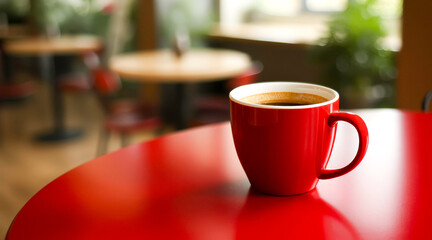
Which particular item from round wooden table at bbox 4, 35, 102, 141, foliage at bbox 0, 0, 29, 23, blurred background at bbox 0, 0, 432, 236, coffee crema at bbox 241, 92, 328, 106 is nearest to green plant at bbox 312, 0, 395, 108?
blurred background at bbox 0, 0, 432, 236

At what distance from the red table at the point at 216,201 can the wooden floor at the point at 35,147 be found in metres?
2.00

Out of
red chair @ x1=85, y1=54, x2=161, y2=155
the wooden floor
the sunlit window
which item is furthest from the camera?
the sunlit window

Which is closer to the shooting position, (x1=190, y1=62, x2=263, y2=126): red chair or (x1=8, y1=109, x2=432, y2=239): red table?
(x1=8, y1=109, x2=432, y2=239): red table

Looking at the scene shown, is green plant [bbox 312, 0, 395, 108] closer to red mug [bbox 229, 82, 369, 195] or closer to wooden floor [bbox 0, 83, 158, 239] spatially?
wooden floor [bbox 0, 83, 158, 239]

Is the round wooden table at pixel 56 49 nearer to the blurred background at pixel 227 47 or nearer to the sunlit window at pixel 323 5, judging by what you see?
the blurred background at pixel 227 47

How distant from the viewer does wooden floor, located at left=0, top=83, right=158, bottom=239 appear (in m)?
3.12

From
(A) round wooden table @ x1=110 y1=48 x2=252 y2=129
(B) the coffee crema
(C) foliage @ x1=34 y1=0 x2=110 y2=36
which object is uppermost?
(B) the coffee crema

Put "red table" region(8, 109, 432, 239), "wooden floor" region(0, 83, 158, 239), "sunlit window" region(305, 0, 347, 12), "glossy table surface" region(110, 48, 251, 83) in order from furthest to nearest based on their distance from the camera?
"sunlit window" region(305, 0, 347, 12)
"wooden floor" region(0, 83, 158, 239)
"glossy table surface" region(110, 48, 251, 83)
"red table" region(8, 109, 432, 239)

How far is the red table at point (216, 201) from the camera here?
581mm

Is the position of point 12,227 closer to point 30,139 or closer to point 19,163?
point 19,163

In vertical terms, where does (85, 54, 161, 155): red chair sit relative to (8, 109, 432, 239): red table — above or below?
below

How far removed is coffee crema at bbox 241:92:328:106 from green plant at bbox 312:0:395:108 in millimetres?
2452

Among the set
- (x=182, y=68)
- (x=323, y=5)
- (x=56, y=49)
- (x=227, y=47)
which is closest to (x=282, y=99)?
(x=182, y=68)

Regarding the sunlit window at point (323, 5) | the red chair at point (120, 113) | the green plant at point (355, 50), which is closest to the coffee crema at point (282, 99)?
the red chair at point (120, 113)
